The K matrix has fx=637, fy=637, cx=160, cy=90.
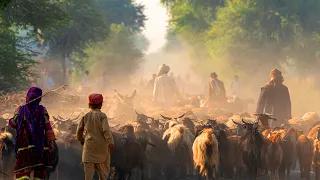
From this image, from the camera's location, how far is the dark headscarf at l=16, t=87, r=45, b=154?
9391mm

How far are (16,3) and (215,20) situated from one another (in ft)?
113

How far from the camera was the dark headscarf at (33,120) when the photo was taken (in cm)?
939

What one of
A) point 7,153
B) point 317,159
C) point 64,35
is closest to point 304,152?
point 317,159

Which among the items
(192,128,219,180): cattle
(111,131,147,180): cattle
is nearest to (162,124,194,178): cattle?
(192,128,219,180): cattle

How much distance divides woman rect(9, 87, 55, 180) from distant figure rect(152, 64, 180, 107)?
18.0 m

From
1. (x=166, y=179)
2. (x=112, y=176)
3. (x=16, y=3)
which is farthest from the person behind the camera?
(x=16, y=3)

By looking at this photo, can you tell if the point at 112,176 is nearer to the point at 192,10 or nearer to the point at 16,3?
the point at 16,3

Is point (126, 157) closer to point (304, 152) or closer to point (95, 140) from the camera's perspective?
point (95, 140)

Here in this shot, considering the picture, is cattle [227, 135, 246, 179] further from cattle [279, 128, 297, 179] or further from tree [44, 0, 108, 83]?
tree [44, 0, 108, 83]

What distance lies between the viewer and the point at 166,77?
1084 inches

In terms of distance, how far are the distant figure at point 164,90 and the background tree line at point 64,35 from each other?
4577 millimetres

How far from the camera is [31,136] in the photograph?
9430 mm

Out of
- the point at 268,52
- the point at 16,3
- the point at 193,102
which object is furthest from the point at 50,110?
the point at 268,52

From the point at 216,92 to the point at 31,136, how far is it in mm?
18361
